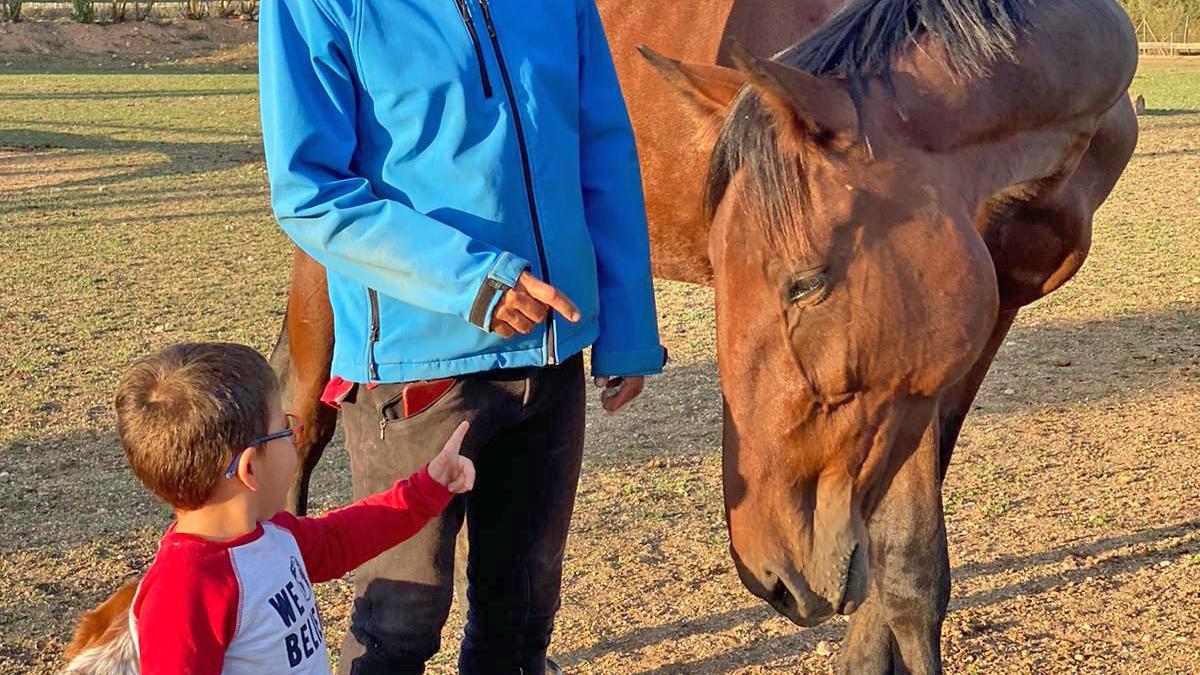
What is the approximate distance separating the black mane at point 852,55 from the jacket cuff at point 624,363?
299 millimetres

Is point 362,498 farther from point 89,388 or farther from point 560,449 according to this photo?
point 89,388

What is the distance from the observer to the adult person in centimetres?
175

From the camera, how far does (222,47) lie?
24.5m

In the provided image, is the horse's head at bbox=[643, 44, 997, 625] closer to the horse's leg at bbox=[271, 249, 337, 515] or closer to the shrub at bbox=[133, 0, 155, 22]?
the horse's leg at bbox=[271, 249, 337, 515]

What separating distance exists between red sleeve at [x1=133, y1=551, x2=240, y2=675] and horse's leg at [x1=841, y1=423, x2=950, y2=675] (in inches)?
68.6

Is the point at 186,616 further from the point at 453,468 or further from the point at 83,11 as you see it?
the point at 83,11

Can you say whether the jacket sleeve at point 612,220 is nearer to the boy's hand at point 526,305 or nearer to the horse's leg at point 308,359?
the boy's hand at point 526,305

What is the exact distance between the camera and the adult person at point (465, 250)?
1.75m

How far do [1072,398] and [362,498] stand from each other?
379cm

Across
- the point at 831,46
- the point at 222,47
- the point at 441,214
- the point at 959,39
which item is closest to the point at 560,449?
the point at 441,214

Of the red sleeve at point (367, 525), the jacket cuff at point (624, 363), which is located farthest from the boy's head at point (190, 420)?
the jacket cuff at point (624, 363)

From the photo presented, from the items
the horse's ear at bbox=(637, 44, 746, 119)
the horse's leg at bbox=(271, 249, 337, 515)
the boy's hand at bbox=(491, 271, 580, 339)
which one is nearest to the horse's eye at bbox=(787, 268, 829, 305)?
the horse's ear at bbox=(637, 44, 746, 119)

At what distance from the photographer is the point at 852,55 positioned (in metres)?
2.11

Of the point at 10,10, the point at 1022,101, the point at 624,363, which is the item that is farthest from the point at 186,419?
the point at 10,10
